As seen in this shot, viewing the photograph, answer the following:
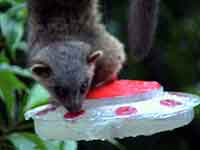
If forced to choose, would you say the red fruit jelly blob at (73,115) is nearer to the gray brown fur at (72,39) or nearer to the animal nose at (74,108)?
the animal nose at (74,108)

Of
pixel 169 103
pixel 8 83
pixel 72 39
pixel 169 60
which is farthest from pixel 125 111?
pixel 169 60

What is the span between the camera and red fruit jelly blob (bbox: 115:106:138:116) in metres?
1.59

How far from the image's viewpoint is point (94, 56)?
194cm

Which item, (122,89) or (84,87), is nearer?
(122,89)

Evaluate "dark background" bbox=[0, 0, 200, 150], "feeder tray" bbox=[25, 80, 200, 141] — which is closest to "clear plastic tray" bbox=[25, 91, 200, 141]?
"feeder tray" bbox=[25, 80, 200, 141]

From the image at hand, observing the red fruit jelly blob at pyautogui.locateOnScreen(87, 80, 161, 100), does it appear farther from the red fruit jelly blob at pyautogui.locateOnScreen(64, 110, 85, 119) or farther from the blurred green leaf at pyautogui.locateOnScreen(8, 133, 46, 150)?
the blurred green leaf at pyautogui.locateOnScreen(8, 133, 46, 150)

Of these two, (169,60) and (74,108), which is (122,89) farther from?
(169,60)

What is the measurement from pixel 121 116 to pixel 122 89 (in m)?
0.14

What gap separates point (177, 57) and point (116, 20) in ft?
1.38

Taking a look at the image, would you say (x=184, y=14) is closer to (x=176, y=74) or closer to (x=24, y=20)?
(x=176, y=74)

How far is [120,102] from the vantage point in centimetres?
163

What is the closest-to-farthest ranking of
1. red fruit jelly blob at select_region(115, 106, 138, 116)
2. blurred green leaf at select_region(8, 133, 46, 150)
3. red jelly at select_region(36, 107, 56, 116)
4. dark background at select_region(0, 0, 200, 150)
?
red fruit jelly blob at select_region(115, 106, 138, 116) < red jelly at select_region(36, 107, 56, 116) < blurred green leaf at select_region(8, 133, 46, 150) < dark background at select_region(0, 0, 200, 150)

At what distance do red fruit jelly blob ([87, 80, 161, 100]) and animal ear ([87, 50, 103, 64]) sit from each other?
0.45 feet

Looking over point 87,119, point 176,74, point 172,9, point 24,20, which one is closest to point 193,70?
point 176,74
